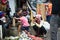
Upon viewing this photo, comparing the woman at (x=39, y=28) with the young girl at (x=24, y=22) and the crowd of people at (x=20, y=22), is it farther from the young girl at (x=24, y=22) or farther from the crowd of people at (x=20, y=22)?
the young girl at (x=24, y=22)

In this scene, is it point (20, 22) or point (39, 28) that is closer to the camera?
point (39, 28)


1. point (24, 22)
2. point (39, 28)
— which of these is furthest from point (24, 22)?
point (39, 28)

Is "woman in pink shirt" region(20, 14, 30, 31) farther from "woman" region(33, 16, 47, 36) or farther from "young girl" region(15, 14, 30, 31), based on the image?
"woman" region(33, 16, 47, 36)

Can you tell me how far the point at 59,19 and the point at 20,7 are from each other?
484cm

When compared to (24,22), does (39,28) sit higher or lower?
lower

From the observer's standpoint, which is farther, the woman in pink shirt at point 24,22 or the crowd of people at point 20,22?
the woman in pink shirt at point 24,22

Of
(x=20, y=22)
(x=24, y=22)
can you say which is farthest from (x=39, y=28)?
(x=20, y=22)

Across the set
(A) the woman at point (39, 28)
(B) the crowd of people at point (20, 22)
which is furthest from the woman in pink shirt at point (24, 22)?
(A) the woman at point (39, 28)

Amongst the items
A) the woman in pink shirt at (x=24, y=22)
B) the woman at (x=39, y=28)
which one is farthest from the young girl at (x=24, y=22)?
the woman at (x=39, y=28)

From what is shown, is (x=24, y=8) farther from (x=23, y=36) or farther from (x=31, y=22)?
(x=23, y=36)

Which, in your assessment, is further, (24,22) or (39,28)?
(24,22)

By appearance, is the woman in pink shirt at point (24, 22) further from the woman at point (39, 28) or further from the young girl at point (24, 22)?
the woman at point (39, 28)

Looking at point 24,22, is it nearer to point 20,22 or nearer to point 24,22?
point 24,22

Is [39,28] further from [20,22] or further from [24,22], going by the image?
[20,22]
